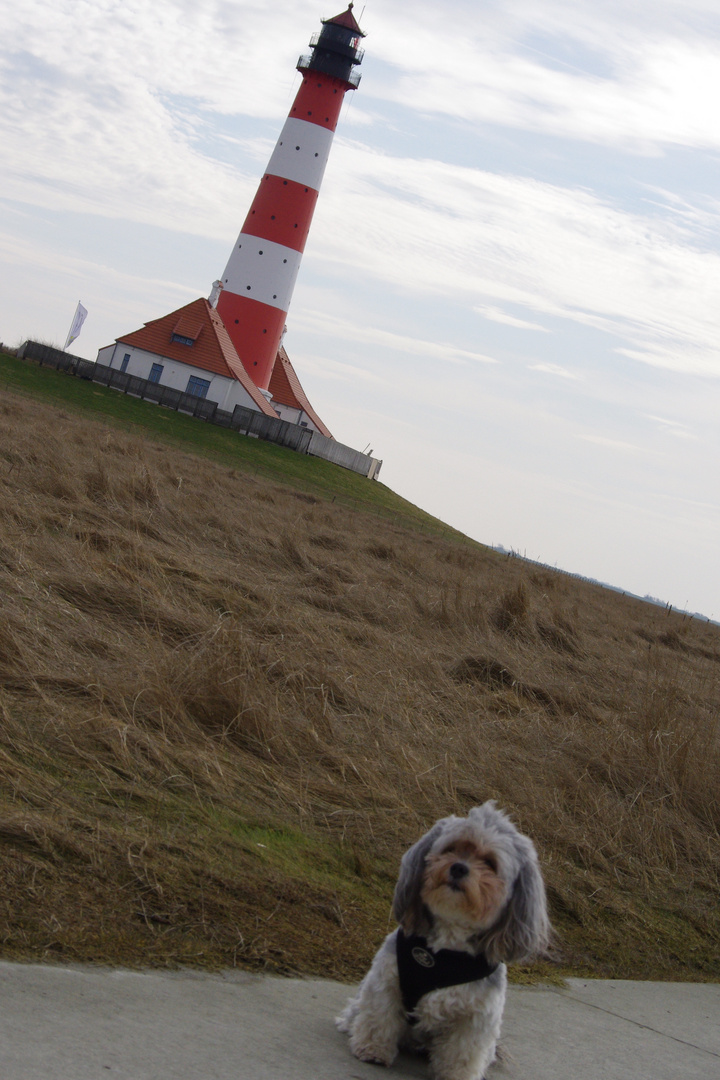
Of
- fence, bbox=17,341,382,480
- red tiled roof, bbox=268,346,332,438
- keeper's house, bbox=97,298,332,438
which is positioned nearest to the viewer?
fence, bbox=17,341,382,480

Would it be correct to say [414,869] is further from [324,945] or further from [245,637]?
[245,637]

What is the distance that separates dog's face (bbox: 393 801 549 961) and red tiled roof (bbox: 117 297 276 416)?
44243mm

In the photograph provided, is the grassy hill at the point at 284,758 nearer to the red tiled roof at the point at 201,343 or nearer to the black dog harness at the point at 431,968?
the black dog harness at the point at 431,968

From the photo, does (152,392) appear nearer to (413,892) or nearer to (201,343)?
(201,343)

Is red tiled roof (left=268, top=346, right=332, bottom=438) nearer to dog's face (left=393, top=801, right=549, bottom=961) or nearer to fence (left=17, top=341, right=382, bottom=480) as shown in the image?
fence (left=17, top=341, right=382, bottom=480)

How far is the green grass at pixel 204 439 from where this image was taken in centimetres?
3394

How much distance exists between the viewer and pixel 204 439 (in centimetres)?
3791

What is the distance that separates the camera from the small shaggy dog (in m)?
3.04

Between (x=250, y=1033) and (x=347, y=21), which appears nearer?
(x=250, y=1033)

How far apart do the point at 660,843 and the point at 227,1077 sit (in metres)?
3.77

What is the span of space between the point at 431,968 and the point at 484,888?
1.01 feet

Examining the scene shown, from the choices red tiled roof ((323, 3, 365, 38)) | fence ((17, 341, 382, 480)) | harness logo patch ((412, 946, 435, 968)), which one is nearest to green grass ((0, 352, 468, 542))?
fence ((17, 341, 382, 480))

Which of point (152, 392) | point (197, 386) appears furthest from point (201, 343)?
point (152, 392)

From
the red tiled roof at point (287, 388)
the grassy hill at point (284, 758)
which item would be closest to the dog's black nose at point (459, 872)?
the grassy hill at point (284, 758)
